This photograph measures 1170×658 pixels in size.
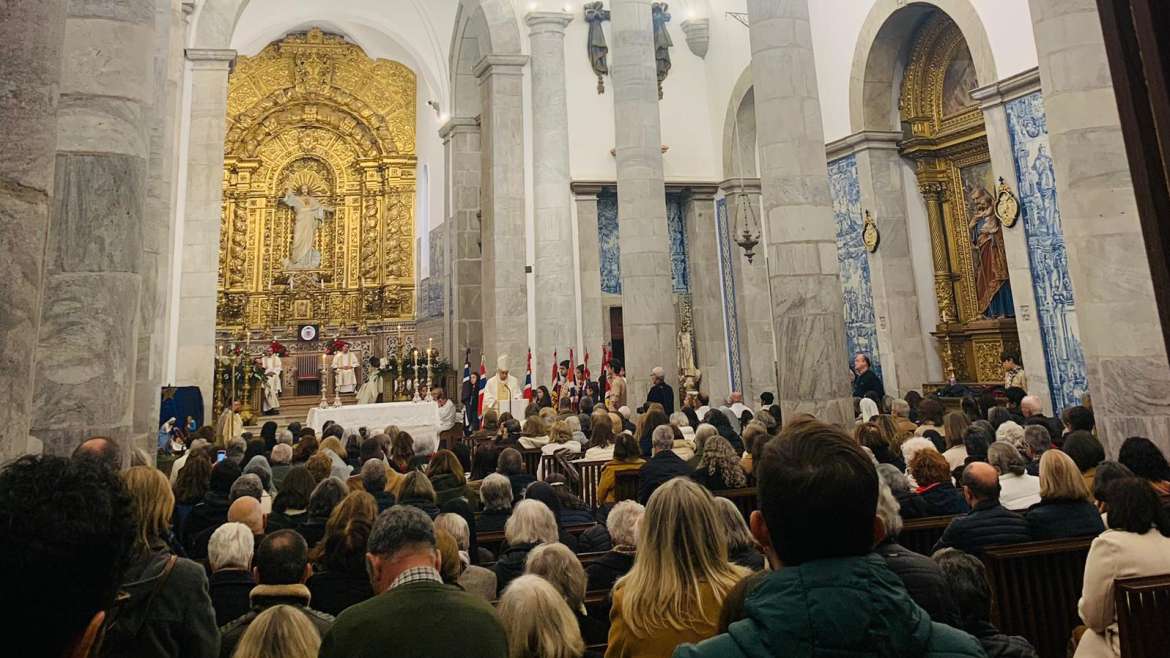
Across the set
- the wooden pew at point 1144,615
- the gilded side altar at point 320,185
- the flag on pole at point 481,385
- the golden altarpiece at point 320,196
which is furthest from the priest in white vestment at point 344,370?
the wooden pew at point 1144,615

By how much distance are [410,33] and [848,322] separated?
1595cm

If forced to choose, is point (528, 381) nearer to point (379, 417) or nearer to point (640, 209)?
point (379, 417)

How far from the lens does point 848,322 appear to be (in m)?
13.3

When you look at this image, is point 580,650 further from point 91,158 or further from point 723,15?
point 723,15

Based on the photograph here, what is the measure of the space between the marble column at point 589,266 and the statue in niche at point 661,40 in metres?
3.26

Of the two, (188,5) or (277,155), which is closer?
(188,5)

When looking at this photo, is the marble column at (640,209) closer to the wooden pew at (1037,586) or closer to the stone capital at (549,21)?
the stone capital at (549,21)

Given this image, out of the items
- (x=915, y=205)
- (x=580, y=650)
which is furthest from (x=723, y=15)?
(x=580, y=650)

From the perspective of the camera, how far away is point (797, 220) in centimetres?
702

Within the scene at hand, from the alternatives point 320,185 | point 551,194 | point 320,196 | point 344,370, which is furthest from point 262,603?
point 320,185

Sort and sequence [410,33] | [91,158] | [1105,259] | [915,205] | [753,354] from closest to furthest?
[91,158], [1105,259], [915,205], [753,354], [410,33]

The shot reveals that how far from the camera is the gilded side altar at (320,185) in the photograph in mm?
23125

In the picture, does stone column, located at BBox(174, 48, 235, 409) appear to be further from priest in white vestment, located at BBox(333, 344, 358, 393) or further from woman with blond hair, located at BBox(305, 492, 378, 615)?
woman with blond hair, located at BBox(305, 492, 378, 615)

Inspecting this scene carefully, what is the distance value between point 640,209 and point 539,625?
8.66m
